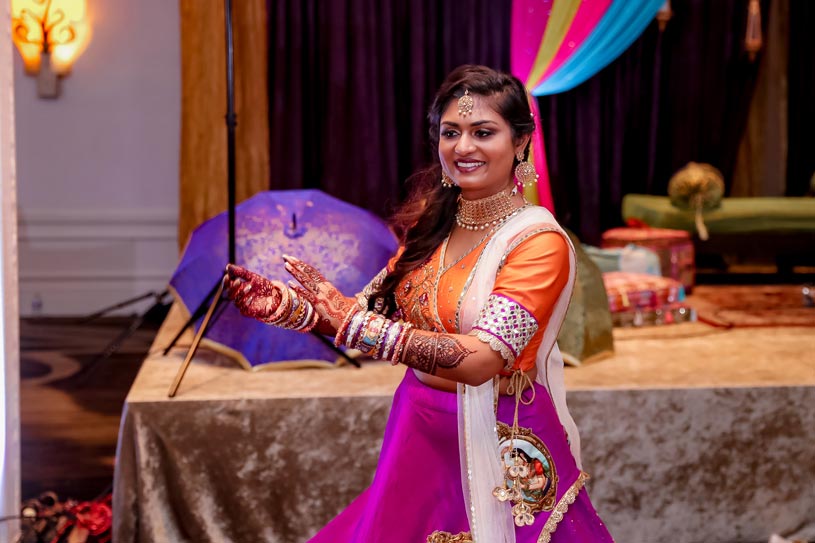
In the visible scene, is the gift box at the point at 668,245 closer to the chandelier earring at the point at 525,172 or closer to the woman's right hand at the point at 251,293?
the chandelier earring at the point at 525,172

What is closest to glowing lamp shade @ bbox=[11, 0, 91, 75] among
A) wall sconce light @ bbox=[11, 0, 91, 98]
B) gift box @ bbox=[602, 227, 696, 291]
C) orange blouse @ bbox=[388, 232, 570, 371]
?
wall sconce light @ bbox=[11, 0, 91, 98]

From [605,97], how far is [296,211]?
9.41 feet

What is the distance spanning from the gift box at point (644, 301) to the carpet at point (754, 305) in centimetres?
14

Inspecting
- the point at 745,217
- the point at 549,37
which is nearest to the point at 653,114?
the point at 745,217

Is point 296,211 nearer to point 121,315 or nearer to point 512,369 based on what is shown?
point 512,369

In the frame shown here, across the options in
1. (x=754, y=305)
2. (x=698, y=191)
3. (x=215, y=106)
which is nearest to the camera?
(x=754, y=305)

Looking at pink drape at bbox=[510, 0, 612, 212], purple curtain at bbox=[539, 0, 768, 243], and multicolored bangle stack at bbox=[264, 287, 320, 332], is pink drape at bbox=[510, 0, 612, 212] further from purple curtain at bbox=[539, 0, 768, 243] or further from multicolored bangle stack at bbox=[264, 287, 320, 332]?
purple curtain at bbox=[539, 0, 768, 243]

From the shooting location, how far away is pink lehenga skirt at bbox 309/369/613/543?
199 centimetres

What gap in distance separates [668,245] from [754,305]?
0.48m

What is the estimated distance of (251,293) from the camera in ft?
5.99

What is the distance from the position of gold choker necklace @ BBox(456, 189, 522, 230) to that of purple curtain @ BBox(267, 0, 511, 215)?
365cm

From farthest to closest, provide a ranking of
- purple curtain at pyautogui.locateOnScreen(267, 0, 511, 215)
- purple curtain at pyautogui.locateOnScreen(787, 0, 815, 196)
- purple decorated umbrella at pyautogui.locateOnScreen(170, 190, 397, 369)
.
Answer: purple curtain at pyautogui.locateOnScreen(787, 0, 815, 196) → purple curtain at pyautogui.locateOnScreen(267, 0, 511, 215) → purple decorated umbrella at pyautogui.locateOnScreen(170, 190, 397, 369)

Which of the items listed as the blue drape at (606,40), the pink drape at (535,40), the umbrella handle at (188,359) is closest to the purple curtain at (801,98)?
the blue drape at (606,40)

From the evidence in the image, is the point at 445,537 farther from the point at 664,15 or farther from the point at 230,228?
the point at 664,15
